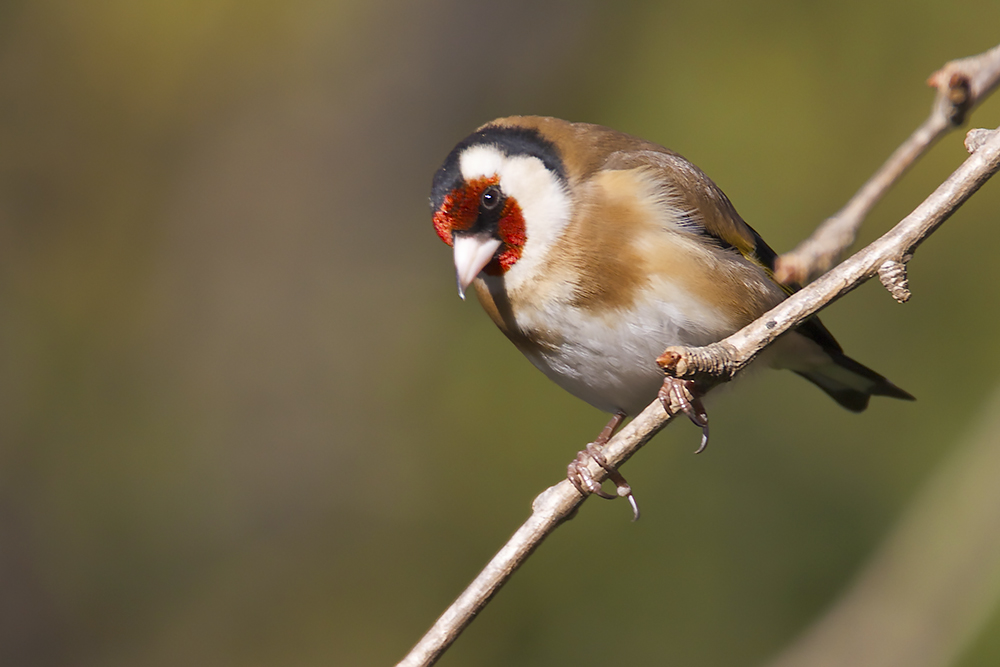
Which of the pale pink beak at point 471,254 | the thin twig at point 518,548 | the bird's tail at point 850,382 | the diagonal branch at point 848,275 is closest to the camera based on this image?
the diagonal branch at point 848,275

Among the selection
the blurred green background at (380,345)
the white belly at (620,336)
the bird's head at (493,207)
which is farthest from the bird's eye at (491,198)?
the blurred green background at (380,345)

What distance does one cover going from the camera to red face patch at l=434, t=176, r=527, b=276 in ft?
8.90

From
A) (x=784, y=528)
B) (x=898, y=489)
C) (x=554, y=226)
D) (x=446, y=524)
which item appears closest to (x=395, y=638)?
(x=446, y=524)

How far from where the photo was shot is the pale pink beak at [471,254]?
8.77 feet

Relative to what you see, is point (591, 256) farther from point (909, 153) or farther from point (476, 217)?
point (909, 153)

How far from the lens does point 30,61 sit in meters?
6.20

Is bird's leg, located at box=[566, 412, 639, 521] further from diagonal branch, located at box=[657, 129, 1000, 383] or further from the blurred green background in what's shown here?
the blurred green background

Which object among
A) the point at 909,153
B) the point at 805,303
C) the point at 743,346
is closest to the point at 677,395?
the point at 743,346

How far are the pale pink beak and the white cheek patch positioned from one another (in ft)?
0.32

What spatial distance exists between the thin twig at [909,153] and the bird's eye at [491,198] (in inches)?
35.0

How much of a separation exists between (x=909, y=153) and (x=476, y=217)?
3.96 feet

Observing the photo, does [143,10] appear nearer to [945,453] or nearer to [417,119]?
[417,119]

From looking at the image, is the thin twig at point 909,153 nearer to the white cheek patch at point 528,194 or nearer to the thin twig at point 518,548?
the white cheek patch at point 528,194

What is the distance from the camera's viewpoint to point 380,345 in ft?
19.4
